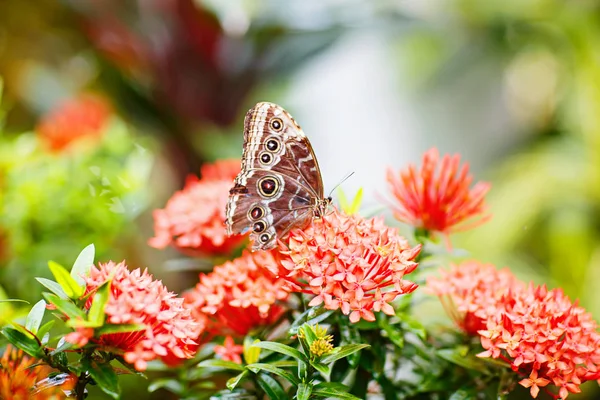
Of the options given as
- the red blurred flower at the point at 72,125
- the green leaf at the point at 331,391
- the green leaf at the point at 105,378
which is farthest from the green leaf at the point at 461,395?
the red blurred flower at the point at 72,125

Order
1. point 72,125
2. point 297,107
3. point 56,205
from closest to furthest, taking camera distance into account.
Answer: point 56,205 → point 72,125 → point 297,107

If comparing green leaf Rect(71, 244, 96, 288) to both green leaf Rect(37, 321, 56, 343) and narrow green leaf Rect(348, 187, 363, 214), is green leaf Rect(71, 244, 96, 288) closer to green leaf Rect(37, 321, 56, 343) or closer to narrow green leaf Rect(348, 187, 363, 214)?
green leaf Rect(37, 321, 56, 343)

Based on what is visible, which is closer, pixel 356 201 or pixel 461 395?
pixel 461 395

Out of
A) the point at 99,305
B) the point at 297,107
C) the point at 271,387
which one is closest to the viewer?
the point at 99,305

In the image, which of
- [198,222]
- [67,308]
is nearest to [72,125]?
[198,222]

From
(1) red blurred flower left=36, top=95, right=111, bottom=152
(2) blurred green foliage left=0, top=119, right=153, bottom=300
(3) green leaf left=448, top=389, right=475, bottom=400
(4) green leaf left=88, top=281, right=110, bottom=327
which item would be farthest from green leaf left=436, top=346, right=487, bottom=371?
(1) red blurred flower left=36, top=95, right=111, bottom=152

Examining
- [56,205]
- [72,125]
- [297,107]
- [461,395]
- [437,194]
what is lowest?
[461,395]

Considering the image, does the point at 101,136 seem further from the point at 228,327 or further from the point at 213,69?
the point at 228,327

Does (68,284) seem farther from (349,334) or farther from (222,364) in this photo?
(349,334)
